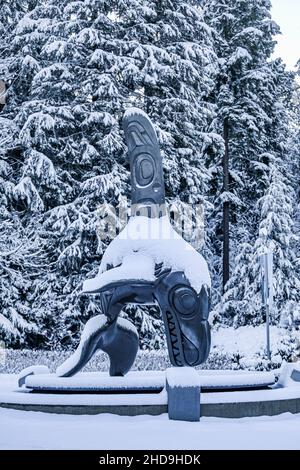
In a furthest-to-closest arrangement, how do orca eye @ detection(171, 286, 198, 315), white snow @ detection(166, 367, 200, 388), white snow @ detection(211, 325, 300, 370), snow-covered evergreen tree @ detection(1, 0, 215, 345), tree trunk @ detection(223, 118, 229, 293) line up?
tree trunk @ detection(223, 118, 229, 293) → snow-covered evergreen tree @ detection(1, 0, 215, 345) → white snow @ detection(211, 325, 300, 370) → orca eye @ detection(171, 286, 198, 315) → white snow @ detection(166, 367, 200, 388)

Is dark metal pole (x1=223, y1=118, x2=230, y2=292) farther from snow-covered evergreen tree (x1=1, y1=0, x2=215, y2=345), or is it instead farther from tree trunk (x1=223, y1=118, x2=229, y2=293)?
snow-covered evergreen tree (x1=1, y1=0, x2=215, y2=345)

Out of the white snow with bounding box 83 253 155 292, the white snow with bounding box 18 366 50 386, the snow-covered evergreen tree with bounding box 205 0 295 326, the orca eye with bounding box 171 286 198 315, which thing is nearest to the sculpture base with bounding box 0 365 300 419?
the white snow with bounding box 18 366 50 386

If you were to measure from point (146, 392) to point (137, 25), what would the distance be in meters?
14.0

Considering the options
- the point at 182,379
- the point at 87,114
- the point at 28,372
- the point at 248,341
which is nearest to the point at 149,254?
the point at 182,379

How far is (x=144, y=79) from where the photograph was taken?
19547mm

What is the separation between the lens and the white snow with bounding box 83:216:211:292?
880cm

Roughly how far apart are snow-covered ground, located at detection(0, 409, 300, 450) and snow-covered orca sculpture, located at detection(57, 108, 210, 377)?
51.7 inches

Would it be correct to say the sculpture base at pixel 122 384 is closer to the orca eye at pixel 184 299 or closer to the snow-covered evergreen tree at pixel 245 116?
the orca eye at pixel 184 299

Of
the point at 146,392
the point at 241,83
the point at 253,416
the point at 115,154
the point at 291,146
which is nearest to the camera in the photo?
the point at 253,416

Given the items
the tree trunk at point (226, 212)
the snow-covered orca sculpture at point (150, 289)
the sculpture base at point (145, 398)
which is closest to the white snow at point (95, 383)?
the sculpture base at point (145, 398)

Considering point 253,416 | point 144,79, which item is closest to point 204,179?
point 144,79

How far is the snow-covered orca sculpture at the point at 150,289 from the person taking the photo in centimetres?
878

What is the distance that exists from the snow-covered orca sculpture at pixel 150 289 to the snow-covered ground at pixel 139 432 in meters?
1.31

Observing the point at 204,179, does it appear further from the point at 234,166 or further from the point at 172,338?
the point at 172,338
